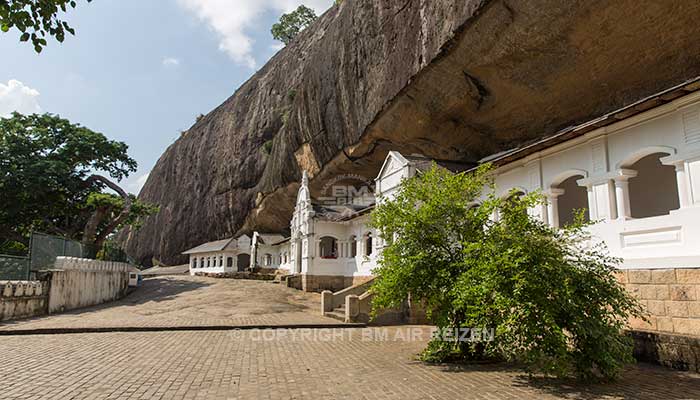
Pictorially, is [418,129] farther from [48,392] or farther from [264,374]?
[48,392]

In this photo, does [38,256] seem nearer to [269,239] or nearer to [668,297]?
[668,297]

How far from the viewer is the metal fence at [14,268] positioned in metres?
15.6

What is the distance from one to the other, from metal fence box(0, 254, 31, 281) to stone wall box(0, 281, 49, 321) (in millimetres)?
609

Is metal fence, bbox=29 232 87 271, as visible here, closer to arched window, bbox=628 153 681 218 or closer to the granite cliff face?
the granite cliff face

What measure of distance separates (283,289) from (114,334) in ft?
42.3

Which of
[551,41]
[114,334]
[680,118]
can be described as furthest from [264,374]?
[551,41]

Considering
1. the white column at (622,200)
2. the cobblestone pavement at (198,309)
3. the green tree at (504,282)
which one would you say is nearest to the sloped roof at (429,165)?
the cobblestone pavement at (198,309)

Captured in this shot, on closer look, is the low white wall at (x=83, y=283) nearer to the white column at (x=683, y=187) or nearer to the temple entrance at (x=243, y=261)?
the white column at (x=683, y=187)

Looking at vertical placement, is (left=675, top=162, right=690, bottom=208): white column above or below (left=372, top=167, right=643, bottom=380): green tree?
above

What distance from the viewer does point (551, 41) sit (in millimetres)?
15508

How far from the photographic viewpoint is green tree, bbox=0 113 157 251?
23906mm

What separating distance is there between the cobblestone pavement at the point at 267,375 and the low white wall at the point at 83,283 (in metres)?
6.34

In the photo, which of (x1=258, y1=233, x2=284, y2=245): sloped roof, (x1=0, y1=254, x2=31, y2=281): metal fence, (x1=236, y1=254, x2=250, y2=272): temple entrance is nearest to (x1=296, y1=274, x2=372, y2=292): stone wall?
(x1=0, y1=254, x2=31, y2=281): metal fence

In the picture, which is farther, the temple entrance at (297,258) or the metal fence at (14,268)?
the temple entrance at (297,258)
